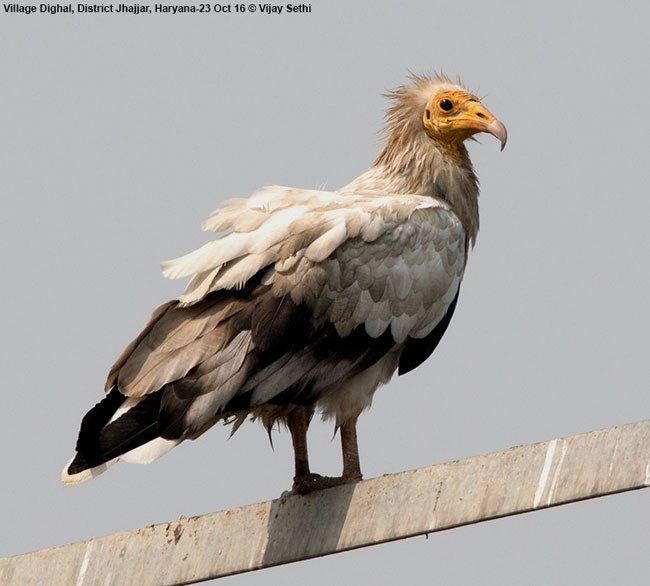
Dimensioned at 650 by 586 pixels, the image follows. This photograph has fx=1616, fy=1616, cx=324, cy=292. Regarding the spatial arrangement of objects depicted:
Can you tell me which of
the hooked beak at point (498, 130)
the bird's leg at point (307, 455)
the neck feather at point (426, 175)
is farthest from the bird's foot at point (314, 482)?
the hooked beak at point (498, 130)

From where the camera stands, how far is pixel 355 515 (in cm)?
723

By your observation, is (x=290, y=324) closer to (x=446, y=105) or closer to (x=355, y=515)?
(x=355, y=515)

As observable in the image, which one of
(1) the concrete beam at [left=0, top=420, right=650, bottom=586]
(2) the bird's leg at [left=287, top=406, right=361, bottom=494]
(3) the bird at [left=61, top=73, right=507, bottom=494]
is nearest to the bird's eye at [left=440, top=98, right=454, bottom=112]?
(3) the bird at [left=61, top=73, right=507, bottom=494]

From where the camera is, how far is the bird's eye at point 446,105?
9508mm

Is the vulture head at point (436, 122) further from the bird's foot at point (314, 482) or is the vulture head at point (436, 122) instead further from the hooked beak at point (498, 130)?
the bird's foot at point (314, 482)

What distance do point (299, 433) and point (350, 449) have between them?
325 mm

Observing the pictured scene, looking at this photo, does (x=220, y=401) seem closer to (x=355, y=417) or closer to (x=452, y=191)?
(x=355, y=417)

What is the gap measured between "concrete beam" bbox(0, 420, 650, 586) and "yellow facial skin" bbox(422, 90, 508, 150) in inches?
103

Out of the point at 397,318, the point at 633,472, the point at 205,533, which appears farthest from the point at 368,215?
the point at 633,472

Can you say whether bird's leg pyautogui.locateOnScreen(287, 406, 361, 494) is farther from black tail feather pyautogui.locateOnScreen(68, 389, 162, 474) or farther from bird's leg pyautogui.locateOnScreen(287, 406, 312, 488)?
black tail feather pyautogui.locateOnScreen(68, 389, 162, 474)

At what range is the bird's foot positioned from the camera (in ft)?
26.7

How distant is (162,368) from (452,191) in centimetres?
222

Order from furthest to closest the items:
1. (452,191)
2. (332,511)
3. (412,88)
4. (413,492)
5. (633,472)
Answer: (412,88) < (452,191) < (332,511) < (413,492) < (633,472)

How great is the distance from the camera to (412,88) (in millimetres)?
9758
